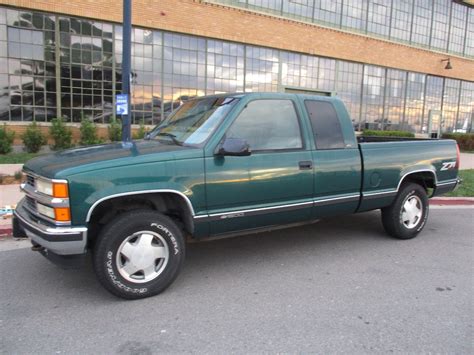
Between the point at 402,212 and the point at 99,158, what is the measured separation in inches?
162

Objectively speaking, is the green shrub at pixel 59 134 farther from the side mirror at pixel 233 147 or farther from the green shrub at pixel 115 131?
the side mirror at pixel 233 147

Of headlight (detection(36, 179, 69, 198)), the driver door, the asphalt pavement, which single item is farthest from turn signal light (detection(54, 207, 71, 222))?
the driver door

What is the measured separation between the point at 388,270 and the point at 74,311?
10.9 feet

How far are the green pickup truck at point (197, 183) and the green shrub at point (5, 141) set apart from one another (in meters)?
9.95

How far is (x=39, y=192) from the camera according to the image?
141 inches

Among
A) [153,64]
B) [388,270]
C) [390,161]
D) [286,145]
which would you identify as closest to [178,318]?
[286,145]

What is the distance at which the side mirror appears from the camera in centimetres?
381

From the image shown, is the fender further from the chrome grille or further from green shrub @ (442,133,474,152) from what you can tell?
green shrub @ (442,133,474,152)

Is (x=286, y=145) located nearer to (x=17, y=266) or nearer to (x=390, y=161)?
(x=390, y=161)

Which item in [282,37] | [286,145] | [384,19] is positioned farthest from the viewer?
[384,19]

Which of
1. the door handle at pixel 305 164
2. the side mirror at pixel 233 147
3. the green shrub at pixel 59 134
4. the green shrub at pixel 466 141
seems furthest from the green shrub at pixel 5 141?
the green shrub at pixel 466 141

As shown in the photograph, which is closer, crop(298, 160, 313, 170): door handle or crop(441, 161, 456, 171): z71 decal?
crop(298, 160, 313, 170): door handle

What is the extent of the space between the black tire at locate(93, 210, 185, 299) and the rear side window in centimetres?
201

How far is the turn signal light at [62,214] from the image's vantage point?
3326 millimetres
